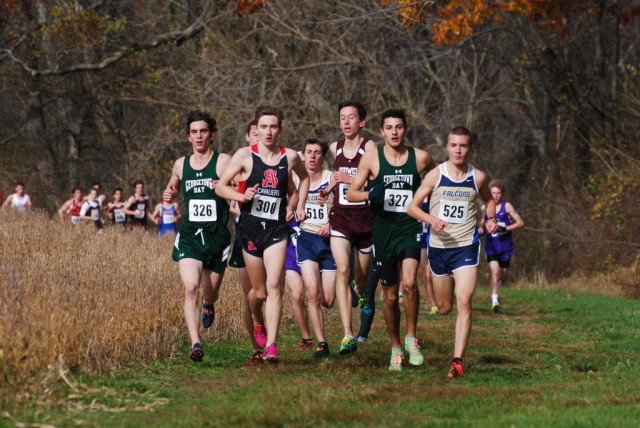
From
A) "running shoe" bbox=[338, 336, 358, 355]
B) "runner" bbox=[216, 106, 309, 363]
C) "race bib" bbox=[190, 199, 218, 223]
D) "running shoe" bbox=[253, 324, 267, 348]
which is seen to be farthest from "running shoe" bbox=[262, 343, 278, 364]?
"race bib" bbox=[190, 199, 218, 223]

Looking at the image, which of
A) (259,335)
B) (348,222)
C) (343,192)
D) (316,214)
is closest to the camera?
(259,335)

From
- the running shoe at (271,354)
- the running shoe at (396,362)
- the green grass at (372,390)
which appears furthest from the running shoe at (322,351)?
the running shoe at (396,362)

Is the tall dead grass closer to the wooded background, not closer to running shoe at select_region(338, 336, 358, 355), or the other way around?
running shoe at select_region(338, 336, 358, 355)

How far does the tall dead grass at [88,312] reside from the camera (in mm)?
7484

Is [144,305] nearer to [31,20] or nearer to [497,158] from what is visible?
[497,158]

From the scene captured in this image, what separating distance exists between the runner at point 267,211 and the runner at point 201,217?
0.65ft

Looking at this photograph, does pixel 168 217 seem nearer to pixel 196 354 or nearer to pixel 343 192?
pixel 343 192

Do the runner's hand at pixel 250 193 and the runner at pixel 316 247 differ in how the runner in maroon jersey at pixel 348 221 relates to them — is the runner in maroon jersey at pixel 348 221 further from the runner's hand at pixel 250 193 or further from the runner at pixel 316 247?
the runner's hand at pixel 250 193

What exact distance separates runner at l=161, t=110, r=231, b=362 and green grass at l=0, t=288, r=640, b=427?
881 mm

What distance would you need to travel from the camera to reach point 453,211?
8961mm

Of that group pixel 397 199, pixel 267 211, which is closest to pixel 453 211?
pixel 397 199

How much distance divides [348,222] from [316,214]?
28.5 inches

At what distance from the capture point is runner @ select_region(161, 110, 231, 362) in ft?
30.1

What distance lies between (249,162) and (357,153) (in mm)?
1570
